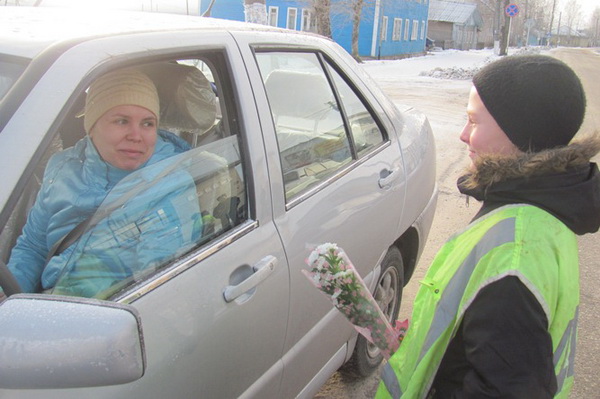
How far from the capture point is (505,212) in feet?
4.39

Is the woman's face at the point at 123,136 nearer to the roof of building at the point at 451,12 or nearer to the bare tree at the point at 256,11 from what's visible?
the bare tree at the point at 256,11

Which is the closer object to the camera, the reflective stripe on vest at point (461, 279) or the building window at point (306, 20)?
the reflective stripe on vest at point (461, 279)

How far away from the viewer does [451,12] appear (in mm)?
58031

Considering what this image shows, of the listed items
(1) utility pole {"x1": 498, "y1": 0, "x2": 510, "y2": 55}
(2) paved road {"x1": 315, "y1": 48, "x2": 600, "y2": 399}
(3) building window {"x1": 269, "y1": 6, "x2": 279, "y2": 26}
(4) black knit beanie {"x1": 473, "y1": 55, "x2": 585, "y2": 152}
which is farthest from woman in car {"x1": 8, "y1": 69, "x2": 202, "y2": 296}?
(1) utility pole {"x1": 498, "y1": 0, "x2": 510, "y2": 55}

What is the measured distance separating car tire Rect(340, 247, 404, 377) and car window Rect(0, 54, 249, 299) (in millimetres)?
1255

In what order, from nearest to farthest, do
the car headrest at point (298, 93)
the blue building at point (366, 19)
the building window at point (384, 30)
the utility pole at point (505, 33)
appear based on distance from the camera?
the car headrest at point (298, 93) < the blue building at point (366, 19) < the building window at point (384, 30) < the utility pole at point (505, 33)

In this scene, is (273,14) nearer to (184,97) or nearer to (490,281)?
(184,97)

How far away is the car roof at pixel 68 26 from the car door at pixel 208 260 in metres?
0.08

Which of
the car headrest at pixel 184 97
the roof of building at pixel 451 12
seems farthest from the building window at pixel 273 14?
the roof of building at pixel 451 12

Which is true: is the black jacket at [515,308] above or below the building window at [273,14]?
below

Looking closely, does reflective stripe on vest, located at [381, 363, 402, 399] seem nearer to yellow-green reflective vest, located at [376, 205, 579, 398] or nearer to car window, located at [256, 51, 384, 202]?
yellow-green reflective vest, located at [376, 205, 579, 398]

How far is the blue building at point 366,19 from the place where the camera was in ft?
93.0

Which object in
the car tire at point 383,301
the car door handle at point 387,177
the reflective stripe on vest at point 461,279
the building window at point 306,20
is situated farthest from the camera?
the building window at point 306,20

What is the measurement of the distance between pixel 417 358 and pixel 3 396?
95 cm
